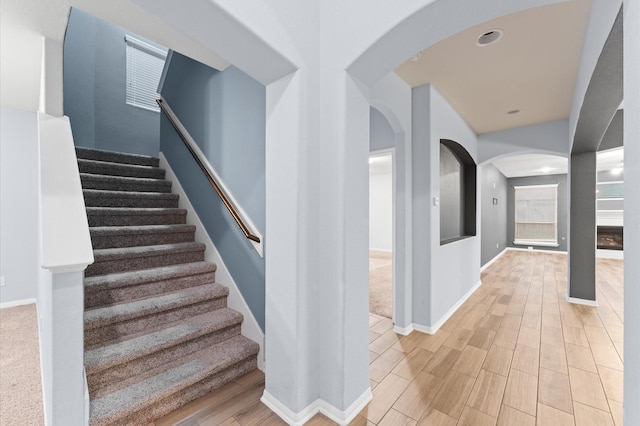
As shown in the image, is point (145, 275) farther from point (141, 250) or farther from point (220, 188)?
point (220, 188)

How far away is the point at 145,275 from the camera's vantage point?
2150 millimetres

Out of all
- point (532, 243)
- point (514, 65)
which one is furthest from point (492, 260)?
point (514, 65)

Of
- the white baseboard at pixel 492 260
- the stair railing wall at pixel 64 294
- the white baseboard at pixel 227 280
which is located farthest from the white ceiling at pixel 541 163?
the stair railing wall at pixel 64 294

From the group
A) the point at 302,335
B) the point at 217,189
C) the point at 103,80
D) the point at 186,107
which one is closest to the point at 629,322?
the point at 302,335

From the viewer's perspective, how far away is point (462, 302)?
3721mm

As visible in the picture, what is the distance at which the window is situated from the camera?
8.53 metres

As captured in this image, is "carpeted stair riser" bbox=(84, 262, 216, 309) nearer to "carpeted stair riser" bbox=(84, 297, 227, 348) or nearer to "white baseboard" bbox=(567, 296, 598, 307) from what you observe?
"carpeted stair riser" bbox=(84, 297, 227, 348)

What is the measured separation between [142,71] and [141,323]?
4.81m

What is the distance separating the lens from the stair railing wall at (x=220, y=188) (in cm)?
210

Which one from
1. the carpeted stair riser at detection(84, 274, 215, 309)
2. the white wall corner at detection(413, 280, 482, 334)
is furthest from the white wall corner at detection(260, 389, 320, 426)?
the white wall corner at detection(413, 280, 482, 334)

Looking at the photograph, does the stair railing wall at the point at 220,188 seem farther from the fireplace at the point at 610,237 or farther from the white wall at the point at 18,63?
the fireplace at the point at 610,237

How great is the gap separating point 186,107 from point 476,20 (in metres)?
3.07

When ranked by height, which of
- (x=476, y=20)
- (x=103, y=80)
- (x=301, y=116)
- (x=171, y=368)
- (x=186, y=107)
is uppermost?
(x=103, y=80)

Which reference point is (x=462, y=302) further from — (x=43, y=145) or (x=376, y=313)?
(x=43, y=145)
